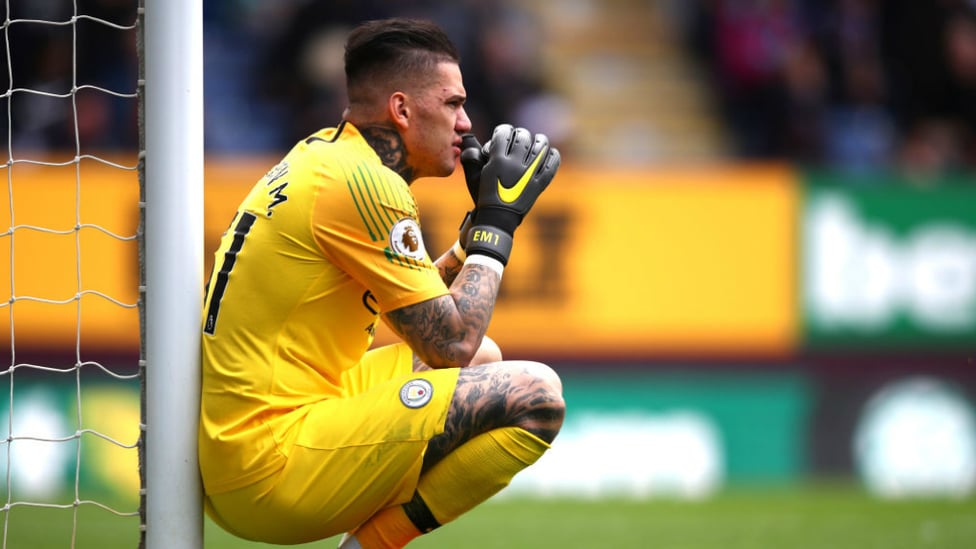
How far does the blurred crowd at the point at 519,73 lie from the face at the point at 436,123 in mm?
5295

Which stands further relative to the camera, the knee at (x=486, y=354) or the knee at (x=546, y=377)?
the knee at (x=486, y=354)

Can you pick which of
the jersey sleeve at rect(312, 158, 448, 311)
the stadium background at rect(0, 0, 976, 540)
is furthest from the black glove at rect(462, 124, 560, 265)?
the stadium background at rect(0, 0, 976, 540)

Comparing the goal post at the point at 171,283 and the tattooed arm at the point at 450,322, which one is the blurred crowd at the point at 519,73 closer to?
the goal post at the point at 171,283

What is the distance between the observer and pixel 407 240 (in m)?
3.56

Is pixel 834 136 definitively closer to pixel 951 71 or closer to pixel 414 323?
pixel 951 71

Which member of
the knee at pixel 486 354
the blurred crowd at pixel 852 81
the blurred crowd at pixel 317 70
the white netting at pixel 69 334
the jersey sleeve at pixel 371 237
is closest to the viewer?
the jersey sleeve at pixel 371 237

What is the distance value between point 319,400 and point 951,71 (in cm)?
813

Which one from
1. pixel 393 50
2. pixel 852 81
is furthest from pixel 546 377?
pixel 852 81

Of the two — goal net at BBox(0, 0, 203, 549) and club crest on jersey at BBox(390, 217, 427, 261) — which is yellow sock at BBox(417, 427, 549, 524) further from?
goal net at BBox(0, 0, 203, 549)

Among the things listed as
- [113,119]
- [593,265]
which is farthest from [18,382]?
[593,265]

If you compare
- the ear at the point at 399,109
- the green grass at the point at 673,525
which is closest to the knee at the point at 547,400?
the ear at the point at 399,109

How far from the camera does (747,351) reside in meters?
8.30

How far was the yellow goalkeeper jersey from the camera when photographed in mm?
3510

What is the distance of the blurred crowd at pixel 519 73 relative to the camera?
9.16 metres
